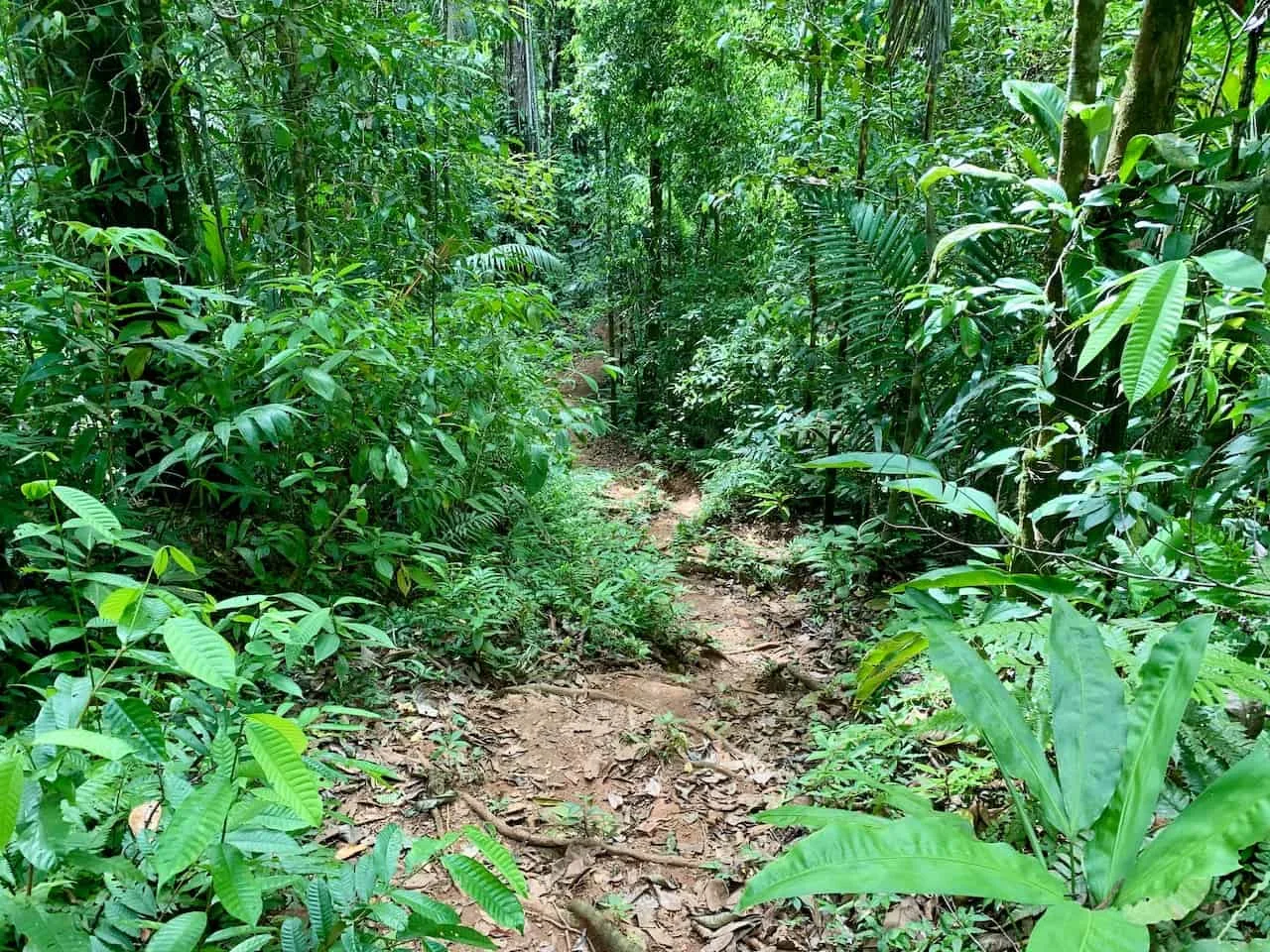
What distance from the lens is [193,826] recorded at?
1001 millimetres

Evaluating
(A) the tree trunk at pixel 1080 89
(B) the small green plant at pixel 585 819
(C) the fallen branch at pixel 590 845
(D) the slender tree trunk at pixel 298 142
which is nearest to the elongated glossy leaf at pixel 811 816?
(C) the fallen branch at pixel 590 845

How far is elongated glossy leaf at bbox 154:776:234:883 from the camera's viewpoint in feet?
3.16

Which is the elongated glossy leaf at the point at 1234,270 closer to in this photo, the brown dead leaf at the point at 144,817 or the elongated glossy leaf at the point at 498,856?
the elongated glossy leaf at the point at 498,856

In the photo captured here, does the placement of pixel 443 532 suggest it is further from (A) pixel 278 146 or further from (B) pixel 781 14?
(B) pixel 781 14

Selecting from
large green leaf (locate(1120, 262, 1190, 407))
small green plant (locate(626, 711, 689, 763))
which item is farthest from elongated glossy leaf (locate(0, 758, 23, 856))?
small green plant (locate(626, 711, 689, 763))

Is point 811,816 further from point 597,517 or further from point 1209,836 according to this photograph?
point 597,517

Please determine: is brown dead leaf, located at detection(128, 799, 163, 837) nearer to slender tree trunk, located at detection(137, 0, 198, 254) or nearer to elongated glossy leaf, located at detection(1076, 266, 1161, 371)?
elongated glossy leaf, located at detection(1076, 266, 1161, 371)

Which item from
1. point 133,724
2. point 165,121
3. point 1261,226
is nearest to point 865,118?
point 1261,226

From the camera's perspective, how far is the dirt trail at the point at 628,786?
186 centimetres

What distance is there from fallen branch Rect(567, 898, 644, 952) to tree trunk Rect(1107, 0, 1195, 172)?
2521mm

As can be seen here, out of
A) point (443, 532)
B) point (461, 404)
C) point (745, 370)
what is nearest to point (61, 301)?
point (461, 404)

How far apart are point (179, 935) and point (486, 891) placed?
1.56ft

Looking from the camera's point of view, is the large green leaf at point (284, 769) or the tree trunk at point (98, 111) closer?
the large green leaf at point (284, 769)

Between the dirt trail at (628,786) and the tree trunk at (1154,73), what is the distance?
2302mm
